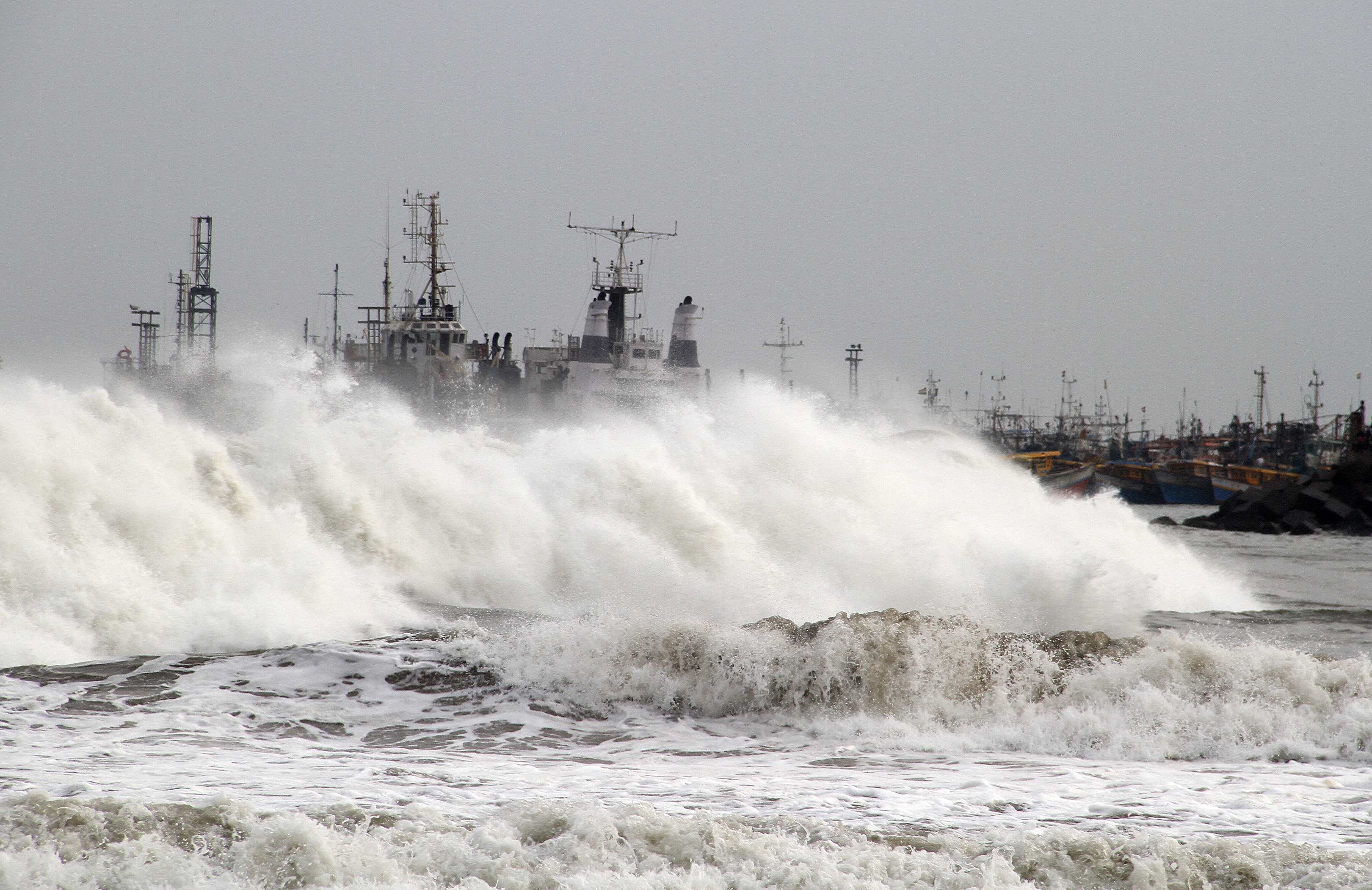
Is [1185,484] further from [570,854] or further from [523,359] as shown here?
[570,854]

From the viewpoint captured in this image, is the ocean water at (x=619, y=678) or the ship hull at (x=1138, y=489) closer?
the ocean water at (x=619, y=678)

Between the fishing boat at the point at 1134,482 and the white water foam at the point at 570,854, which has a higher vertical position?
the white water foam at the point at 570,854

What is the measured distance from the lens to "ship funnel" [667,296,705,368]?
50.1m

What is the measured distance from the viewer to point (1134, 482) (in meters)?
73.2

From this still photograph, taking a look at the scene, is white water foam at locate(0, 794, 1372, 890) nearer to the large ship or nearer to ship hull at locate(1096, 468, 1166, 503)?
the large ship

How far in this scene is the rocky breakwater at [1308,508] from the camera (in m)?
42.8

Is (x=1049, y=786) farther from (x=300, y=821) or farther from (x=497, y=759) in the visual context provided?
(x=300, y=821)

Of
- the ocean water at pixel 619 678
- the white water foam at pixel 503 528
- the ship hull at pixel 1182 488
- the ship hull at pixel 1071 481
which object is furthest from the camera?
the ship hull at pixel 1182 488

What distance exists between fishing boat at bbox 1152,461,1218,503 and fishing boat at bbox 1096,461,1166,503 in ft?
1.18

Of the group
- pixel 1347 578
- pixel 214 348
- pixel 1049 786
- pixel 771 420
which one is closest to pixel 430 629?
pixel 1049 786

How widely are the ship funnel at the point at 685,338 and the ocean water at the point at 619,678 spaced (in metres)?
28.9

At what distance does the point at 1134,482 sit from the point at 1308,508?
1127 inches

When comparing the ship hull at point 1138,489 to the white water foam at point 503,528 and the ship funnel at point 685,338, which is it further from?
the white water foam at point 503,528

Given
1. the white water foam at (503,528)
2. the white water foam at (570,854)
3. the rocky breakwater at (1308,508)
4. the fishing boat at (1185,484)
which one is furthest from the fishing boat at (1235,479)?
the white water foam at (570,854)
